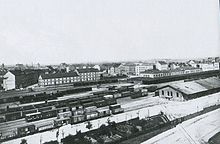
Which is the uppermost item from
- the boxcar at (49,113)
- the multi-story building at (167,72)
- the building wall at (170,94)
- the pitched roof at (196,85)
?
Result: the multi-story building at (167,72)

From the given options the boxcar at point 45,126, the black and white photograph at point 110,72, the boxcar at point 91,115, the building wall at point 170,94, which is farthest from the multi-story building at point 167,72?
the boxcar at point 45,126

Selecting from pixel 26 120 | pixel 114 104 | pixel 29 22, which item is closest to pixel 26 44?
pixel 29 22

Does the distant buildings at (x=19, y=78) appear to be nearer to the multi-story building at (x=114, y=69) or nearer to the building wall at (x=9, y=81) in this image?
the building wall at (x=9, y=81)

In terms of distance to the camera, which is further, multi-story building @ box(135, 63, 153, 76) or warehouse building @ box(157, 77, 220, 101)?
warehouse building @ box(157, 77, 220, 101)

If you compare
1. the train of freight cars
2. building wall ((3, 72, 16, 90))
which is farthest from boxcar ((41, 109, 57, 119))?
building wall ((3, 72, 16, 90))

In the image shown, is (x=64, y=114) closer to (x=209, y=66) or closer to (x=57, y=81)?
(x=57, y=81)

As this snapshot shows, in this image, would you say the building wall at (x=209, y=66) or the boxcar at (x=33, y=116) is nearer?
the boxcar at (x=33, y=116)

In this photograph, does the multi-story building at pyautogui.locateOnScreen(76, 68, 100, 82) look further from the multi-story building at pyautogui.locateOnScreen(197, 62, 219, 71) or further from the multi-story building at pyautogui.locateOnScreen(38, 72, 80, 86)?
the multi-story building at pyautogui.locateOnScreen(197, 62, 219, 71)

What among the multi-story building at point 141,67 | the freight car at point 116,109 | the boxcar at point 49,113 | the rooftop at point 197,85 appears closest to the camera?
the boxcar at point 49,113
